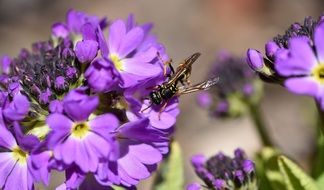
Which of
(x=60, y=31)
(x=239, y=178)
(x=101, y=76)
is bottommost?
(x=239, y=178)

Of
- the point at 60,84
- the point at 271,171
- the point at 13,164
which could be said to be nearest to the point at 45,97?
the point at 60,84

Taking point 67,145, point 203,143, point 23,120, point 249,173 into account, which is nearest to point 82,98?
point 67,145

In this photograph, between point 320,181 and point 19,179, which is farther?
point 320,181

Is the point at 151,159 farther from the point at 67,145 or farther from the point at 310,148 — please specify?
the point at 310,148

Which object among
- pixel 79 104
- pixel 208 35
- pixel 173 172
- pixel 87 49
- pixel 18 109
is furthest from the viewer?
pixel 208 35

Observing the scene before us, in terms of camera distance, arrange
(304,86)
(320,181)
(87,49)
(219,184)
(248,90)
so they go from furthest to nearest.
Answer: (248,90)
(320,181)
(219,184)
(87,49)
(304,86)

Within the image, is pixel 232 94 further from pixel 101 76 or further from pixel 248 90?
pixel 101 76

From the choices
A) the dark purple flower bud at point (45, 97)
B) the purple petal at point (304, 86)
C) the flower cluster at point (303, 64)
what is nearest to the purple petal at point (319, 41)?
the flower cluster at point (303, 64)
